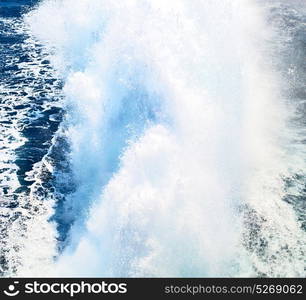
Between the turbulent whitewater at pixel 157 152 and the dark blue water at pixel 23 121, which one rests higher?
the turbulent whitewater at pixel 157 152

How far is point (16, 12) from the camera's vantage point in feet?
116

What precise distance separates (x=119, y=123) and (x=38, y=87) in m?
7.76

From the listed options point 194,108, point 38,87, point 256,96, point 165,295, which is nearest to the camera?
point 165,295

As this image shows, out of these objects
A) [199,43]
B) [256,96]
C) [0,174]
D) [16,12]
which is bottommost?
[16,12]

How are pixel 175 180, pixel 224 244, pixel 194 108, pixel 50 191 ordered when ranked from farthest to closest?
pixel 194 108, pixel 50 191, pixel 175 180, pixel 224 244

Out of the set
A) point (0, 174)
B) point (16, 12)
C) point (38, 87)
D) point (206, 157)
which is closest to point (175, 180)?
point (206, 157)

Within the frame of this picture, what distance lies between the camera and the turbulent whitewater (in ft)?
42.7

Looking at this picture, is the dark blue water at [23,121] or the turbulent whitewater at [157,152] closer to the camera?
the turbulent whitewater at [157,152]

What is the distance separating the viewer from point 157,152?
15.5 metres

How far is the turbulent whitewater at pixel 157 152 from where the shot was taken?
13.0 metres

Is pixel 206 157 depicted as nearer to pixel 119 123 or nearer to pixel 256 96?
pixel 119 123

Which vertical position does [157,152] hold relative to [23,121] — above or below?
above

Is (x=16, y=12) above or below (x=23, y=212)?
below

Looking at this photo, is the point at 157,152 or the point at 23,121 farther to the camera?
the point at 23,121
